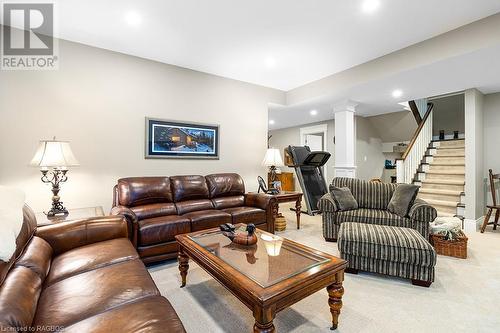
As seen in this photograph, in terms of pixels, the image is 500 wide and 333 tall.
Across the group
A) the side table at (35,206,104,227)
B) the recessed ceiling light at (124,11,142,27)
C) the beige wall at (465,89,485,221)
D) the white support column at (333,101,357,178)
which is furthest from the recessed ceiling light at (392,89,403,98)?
the side table at (35,206,104,227)

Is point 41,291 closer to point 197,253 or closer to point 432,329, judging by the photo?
point 197,253

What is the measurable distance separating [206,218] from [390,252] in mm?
1961

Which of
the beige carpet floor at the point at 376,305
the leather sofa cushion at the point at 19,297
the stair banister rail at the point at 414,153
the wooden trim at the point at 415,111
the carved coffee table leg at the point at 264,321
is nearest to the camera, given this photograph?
the leather sofa cushion at the point at 19,297

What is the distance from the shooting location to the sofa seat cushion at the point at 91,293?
1074 mm

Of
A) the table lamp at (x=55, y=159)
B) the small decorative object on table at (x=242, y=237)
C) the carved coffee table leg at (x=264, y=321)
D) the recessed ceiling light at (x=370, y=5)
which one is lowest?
the carved coffee table leg at (x=264, y=321)

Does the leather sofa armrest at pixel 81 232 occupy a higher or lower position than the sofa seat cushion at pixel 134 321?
higher

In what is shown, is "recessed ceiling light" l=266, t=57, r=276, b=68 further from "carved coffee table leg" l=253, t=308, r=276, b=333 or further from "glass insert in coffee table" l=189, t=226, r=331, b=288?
"carved coffee table leg" l=253, t=308, r=276, b=333

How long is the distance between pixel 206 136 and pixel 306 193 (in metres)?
2.30

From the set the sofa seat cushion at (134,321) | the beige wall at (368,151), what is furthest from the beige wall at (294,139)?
the sofa seat cushion at (134,321)

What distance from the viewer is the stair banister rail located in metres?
5.12

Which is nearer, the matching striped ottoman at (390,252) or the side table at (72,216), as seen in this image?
the matching striped ottoman at (390,252)

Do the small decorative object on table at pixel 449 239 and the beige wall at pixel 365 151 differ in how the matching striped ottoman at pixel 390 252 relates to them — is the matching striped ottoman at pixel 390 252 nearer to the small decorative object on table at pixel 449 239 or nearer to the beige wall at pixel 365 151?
the small decorative object on table at pixel 449 239

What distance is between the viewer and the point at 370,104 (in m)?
5.00

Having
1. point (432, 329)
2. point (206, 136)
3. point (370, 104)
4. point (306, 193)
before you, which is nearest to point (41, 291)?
point (432, 329)
